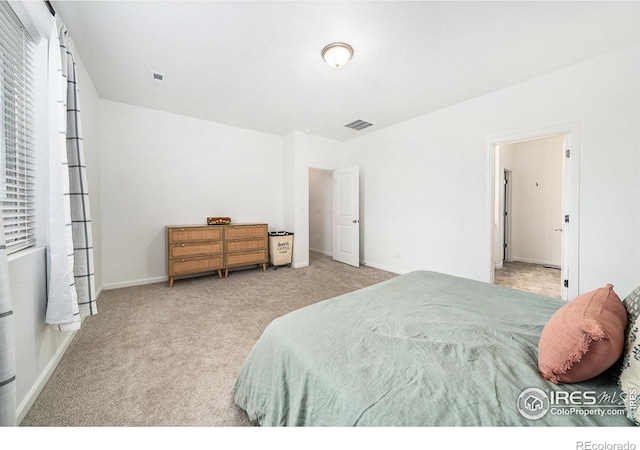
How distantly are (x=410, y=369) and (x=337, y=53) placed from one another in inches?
96.9

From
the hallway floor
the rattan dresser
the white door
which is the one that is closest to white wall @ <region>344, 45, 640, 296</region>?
the white door

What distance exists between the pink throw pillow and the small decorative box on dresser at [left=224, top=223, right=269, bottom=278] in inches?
150

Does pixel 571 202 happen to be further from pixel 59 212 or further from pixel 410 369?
pixel 59 212

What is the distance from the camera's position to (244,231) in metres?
4.08

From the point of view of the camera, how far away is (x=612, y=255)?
7.59 ft

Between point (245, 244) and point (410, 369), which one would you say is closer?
point (410, 369)

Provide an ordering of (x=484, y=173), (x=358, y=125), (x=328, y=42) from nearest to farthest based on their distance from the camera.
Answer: (x=328, y=42), (x=484, y=173), (x=358, y=125)

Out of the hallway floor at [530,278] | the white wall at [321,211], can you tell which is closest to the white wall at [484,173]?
the hallway floor at [530,278]

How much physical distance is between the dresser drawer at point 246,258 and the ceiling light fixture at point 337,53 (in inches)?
120

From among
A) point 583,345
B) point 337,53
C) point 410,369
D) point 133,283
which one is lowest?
point 133,283

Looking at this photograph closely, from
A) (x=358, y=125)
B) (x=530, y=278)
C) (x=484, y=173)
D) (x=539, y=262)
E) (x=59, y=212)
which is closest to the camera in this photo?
(x=59, y=212)

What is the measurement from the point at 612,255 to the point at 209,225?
4773 mm

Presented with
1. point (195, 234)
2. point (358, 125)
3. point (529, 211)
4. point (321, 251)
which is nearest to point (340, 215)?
point (321, 251)
